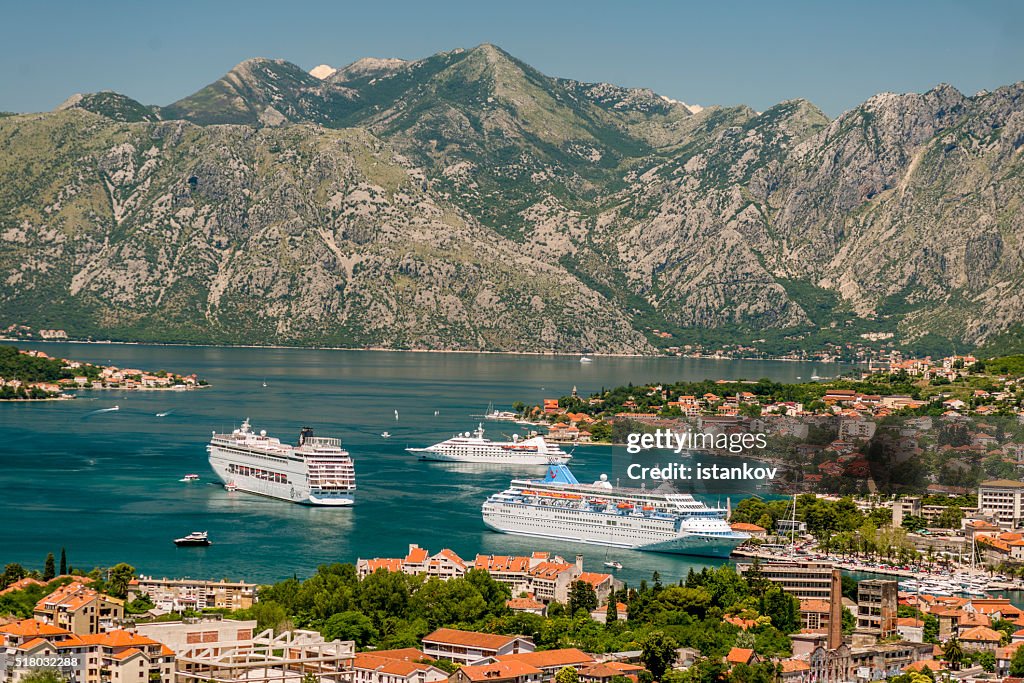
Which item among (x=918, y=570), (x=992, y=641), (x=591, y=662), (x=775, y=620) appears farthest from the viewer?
(x=918, y=570)

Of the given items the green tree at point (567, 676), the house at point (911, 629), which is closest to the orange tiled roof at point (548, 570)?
the house at point (911, 629)

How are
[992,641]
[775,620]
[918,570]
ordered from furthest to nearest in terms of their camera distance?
[918,570]
[775,620]
[992,641]

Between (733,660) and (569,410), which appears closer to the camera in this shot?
(733,660)

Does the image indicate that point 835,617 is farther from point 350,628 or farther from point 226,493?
point 226,493

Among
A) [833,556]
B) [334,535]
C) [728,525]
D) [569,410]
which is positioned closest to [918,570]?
[833,556]

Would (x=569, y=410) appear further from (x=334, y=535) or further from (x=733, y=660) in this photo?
(x=733, y=660)

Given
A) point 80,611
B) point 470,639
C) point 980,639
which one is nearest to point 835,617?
point 980,639
